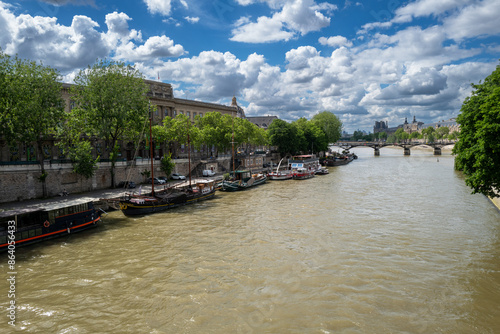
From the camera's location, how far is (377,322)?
13.6 m

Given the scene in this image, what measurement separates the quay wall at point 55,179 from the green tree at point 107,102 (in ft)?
6.65

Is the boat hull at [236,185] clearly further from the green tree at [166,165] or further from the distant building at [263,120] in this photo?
the distant building at [263,120]

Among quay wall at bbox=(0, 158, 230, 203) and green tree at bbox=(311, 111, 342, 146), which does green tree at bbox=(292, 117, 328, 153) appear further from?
quay wall at bbox=(0, 158, 230, 203)

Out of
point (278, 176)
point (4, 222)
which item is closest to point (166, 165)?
point (278, 176)

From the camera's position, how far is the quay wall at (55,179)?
35031mm

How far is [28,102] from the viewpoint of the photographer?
34.8 m

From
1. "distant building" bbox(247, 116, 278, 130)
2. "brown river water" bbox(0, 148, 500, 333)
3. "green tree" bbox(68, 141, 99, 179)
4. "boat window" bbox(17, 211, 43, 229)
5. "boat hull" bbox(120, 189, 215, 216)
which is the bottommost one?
"brown river water" bbox(0, 148, 500, 333)

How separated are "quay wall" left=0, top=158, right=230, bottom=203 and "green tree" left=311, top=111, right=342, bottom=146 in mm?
88379

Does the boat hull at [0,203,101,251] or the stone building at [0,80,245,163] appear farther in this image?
the stone building at [0,80,245,163]

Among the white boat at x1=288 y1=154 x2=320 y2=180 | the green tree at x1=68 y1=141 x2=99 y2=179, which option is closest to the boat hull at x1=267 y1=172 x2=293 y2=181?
the white boat at x1=288 y1=154 x2=320 y2=180

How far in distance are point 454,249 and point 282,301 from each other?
550 inches

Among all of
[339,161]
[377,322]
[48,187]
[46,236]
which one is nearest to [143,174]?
[48,187]

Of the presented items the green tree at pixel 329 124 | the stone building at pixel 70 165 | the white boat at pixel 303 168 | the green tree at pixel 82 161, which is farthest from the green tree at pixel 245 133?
the green tree at pixel 329 124

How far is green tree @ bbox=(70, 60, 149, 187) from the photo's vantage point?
40.8m
